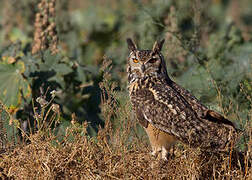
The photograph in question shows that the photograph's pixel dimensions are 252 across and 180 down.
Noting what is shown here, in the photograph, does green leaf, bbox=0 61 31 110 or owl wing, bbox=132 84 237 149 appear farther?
green leaf, bbox=0 61 31 110

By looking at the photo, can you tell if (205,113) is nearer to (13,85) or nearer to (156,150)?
(156,150)

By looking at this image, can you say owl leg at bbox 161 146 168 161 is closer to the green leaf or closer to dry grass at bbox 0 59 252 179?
dry grass at bbox 0 59 252 179

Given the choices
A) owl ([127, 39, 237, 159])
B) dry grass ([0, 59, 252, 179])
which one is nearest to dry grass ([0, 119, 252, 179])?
dry grass ([0, 59, 252, 179])

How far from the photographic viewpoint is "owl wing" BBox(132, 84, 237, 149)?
12.6 ft

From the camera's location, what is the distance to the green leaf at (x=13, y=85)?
513cm

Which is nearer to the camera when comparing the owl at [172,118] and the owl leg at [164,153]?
the owl at [172,118]

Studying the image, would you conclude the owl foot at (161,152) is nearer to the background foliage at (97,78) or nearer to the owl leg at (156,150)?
the owl leg at (156,150)

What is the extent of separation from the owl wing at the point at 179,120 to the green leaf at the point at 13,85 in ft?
5.32

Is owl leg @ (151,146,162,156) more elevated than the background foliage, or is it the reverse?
the background foliage

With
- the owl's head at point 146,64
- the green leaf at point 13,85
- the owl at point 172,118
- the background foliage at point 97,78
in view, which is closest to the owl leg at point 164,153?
the owl at point 172,118

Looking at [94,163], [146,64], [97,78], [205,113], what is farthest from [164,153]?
[97,78]

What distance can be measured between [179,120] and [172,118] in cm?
6

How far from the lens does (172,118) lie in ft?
12.8

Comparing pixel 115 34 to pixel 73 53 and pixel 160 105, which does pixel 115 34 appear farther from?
pixel 160 105
